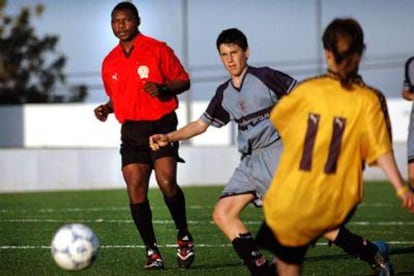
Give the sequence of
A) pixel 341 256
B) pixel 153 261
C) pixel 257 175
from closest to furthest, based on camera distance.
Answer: pixel 257 175 → pixel 153 261 → pixel 341 256

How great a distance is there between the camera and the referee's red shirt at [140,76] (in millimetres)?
10031

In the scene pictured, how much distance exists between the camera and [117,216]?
50.6 feet

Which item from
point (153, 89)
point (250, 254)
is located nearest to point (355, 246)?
point (250, 254)

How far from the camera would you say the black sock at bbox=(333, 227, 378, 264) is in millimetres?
8531

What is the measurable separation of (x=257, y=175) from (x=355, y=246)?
0.83 meters

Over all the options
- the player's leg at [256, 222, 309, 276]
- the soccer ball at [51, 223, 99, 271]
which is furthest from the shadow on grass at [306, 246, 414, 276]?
the player's leg at [256, 222, 309, 276]

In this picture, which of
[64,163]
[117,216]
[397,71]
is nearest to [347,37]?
[117,216]

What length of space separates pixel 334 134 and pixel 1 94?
26.3 m

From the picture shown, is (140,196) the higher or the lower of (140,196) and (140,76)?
the lower

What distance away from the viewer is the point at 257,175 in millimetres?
8500

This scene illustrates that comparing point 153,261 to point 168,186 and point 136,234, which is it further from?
point 136,234

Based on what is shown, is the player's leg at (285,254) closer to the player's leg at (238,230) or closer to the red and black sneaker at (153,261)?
the player's leg at (238,230)

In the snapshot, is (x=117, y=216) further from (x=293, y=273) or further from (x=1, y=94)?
(x=1, y=94)

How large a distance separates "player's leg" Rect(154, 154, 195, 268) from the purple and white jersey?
141 cm
